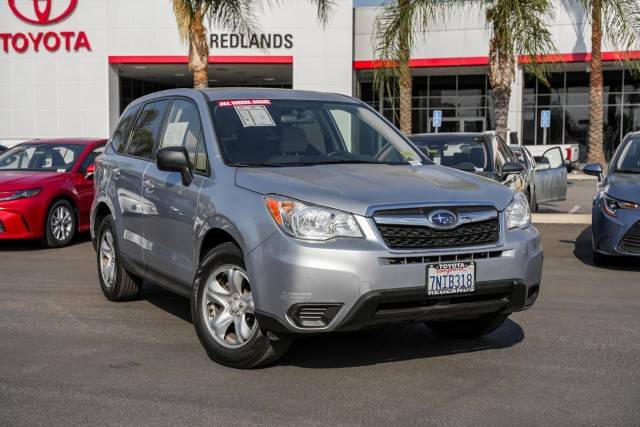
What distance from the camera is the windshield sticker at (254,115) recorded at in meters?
6.21

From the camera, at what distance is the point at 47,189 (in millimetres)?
11820

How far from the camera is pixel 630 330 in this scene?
661 centimetres

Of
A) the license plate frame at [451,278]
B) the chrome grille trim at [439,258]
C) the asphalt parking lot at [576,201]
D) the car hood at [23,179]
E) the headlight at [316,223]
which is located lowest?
the asphalt parking lot at [576,201]

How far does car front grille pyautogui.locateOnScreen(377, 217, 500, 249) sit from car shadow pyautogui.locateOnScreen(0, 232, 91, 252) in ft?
26.0

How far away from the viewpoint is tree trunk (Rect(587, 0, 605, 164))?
102 feet

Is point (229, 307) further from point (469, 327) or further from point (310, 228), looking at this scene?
point (469, 327)

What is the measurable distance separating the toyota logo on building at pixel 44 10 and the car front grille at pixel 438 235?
35.2 metres

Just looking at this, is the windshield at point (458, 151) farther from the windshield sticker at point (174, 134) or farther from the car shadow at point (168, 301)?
the windshield sticker at point (174, 134)

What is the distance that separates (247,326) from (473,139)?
7780mm

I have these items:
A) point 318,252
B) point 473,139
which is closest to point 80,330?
point 318,252

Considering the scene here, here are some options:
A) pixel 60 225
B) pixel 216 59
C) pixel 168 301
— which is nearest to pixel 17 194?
pixel 60 225

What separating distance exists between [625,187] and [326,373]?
549cm

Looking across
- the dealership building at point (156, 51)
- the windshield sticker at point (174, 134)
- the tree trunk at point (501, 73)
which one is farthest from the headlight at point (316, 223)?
the dealership building at point (156, 51)

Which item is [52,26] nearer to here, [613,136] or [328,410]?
[613,136]
